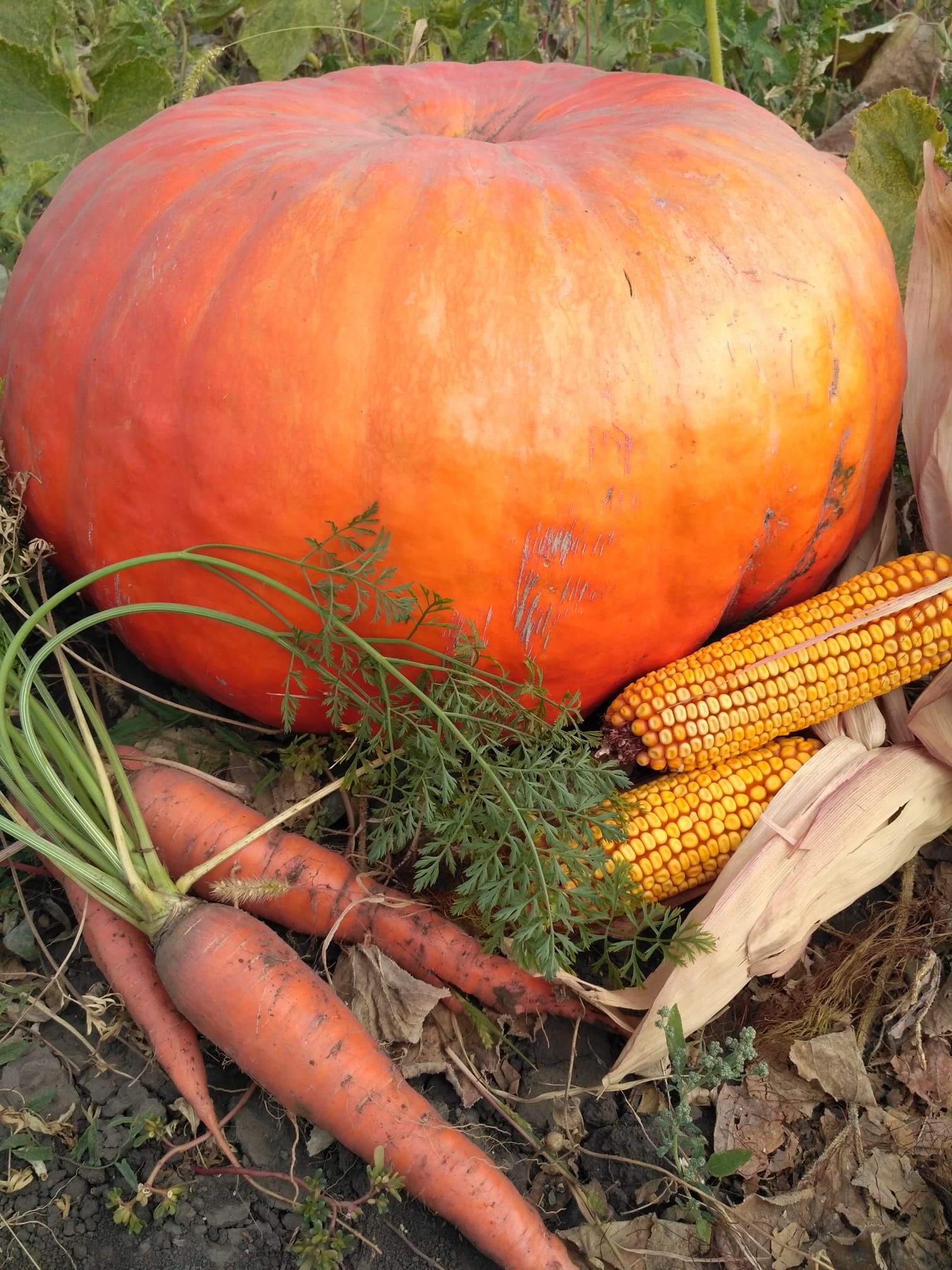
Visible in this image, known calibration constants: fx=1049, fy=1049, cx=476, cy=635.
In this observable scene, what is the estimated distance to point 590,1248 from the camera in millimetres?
1691

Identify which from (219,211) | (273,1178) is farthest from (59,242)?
(273,1178)

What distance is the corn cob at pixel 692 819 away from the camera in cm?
187

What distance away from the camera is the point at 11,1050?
6.02ft

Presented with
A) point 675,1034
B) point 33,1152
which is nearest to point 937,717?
point 675,1034

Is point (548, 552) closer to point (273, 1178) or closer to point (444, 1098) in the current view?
point (444, 1098)

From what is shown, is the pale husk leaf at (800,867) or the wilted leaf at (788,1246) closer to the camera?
the wilted leaf at (788,1246)

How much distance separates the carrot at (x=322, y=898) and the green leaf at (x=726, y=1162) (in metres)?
0.34

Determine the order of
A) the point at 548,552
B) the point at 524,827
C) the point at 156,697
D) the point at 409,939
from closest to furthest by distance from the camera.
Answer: the point at 524,827 → the point at 548,552 → the point at 409,939 → the point at 156,697

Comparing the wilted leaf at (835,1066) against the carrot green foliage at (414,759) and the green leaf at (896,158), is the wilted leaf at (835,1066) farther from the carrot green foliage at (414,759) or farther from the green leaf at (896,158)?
the green leaf at (896,158)

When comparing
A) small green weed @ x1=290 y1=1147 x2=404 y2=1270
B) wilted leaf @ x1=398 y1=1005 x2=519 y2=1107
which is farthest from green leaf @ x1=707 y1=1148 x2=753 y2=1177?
small green weed @ x1=290 y1=1147 x2=404 y2=1270

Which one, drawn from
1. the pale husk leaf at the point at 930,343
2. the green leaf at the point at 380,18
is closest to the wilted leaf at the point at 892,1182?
the pale husk leaf at the point at 930,343

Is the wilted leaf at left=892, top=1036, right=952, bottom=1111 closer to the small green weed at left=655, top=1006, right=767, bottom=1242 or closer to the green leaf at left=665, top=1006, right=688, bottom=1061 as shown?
the small green weed at left=655, top=1006, right=767, bottom=1242

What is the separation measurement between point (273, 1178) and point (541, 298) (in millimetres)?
1522

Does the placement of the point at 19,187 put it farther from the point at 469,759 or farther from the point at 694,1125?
the point at 694,1125
